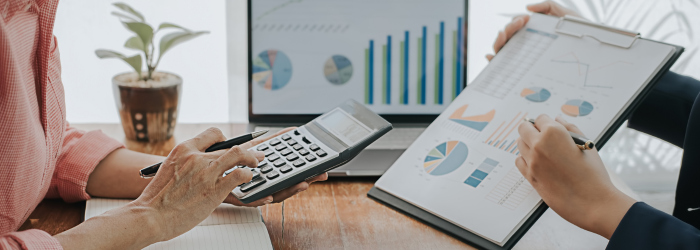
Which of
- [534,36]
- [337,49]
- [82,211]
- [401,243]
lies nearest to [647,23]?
[534,36]

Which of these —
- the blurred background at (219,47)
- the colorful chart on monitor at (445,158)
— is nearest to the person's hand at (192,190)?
the colorful chart on monitor at (445,158)

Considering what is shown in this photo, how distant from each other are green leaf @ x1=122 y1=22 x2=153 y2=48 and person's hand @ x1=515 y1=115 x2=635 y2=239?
68cm

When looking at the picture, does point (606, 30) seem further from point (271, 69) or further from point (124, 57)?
point (124, 57)

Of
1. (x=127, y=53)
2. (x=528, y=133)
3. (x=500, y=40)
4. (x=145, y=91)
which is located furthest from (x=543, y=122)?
(x=127, y=53)

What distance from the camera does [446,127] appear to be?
0.70 m

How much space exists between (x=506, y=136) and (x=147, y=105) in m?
0.63

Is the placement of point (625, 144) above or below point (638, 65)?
below

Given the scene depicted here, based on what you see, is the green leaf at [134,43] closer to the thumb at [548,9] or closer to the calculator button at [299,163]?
the calculator button at [299,163]

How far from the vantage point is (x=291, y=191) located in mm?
588

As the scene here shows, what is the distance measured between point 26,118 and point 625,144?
1302 millimetres

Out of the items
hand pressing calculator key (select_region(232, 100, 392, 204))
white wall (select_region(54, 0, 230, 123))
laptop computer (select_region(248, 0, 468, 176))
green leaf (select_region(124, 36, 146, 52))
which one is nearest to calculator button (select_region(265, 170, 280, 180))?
hand pressing calculator key (select_region(232, 100, 392, 204))

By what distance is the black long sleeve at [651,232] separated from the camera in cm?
45

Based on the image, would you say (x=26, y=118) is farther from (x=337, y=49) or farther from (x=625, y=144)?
(x=625, y=144)

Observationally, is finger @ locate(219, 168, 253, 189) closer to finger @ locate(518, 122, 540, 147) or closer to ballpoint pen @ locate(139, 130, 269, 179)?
ballpoint pen @ locate(139, 130, 269, 179)
